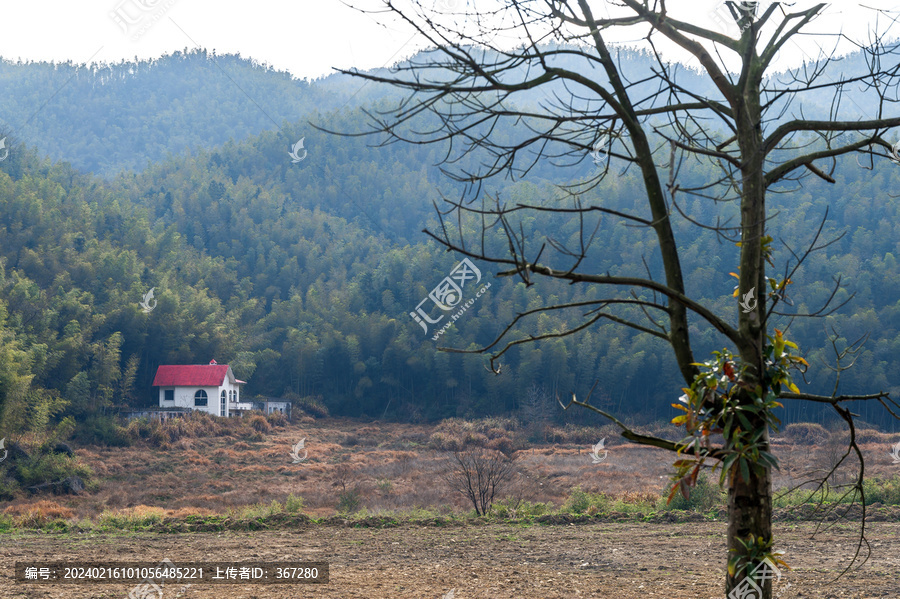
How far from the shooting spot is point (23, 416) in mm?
24219

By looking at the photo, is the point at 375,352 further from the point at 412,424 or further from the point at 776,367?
the point at 776,367

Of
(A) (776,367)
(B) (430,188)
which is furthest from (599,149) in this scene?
(B) (430,188)

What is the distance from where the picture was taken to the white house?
116 feet

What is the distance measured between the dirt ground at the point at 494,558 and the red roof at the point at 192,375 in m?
26.2

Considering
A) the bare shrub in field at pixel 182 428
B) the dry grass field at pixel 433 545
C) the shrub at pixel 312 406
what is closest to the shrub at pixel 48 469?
the dry grass field at pixel 433 545

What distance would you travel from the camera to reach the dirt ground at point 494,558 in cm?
614

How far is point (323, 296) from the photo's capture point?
58.2 meters

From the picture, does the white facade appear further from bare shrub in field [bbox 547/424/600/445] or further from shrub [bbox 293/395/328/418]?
bare shrub in field [bbox 547/424/600/445]

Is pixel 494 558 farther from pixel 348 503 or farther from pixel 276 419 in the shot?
pixel 276 419

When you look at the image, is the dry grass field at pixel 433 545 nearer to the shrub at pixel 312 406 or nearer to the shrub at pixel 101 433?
the shrub at pixel 101 433

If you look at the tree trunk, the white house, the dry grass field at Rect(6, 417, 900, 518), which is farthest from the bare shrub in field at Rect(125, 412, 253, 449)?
the tree trunk

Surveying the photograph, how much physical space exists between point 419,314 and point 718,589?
40.9m

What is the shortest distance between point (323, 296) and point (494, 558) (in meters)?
51.5

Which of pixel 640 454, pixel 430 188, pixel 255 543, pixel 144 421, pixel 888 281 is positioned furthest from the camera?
pixel 430 188
